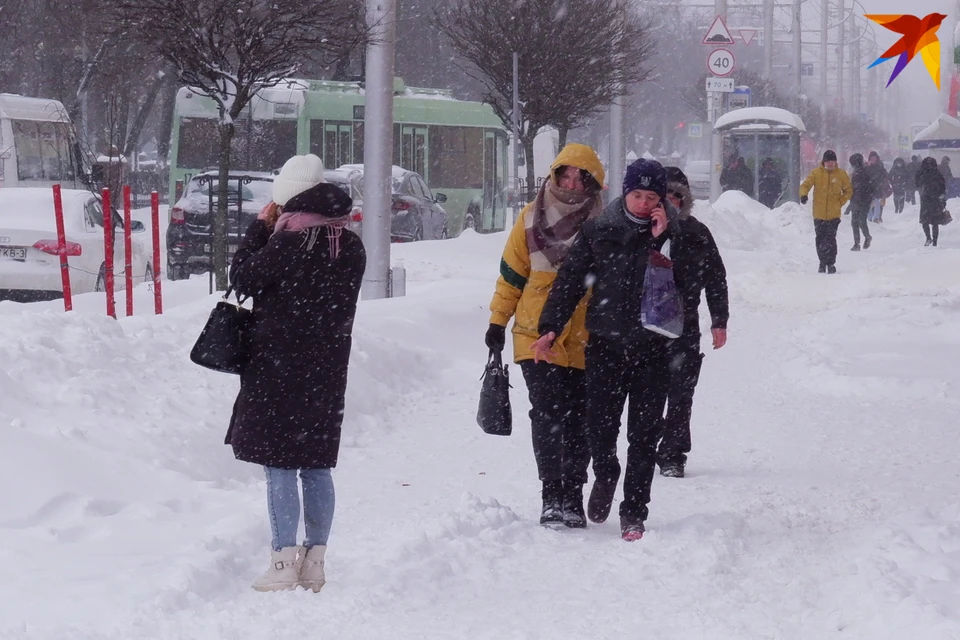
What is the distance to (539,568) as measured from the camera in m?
5.36

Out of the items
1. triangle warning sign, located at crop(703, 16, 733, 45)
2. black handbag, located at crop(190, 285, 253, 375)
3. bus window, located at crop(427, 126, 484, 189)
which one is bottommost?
black handbag, located at crop(190, 285, 253, 375)

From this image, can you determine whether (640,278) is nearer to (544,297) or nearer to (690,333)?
(544,297)

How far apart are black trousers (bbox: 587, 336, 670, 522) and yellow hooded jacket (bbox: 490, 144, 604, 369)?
20 centimetres

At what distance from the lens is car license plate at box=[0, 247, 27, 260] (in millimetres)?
14477

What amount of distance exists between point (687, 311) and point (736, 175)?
26.7 meters

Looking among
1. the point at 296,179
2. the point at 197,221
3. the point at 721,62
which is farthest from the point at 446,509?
the point at 721,62

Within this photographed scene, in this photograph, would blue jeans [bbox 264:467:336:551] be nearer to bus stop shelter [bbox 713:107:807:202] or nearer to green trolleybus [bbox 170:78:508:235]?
green trolleybus [bbox 170:78:508:235]

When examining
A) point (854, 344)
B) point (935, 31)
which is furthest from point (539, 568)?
point (854, 344)

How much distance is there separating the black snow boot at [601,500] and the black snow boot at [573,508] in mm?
46

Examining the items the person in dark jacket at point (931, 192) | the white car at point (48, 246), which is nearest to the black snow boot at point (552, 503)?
the white car at point (48, 246)

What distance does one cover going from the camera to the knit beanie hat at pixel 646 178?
5.58 metres

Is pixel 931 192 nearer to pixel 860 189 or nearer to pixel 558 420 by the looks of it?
pixel 860 189

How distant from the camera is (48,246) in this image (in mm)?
14352

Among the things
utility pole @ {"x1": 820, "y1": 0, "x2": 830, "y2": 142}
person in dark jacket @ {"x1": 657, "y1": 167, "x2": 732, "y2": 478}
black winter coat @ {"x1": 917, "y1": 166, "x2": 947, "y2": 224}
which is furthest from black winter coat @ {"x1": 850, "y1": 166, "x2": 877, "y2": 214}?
utility pole @ {"x1": 820, "y1": 0, "x2": 830, "y2": 142}
